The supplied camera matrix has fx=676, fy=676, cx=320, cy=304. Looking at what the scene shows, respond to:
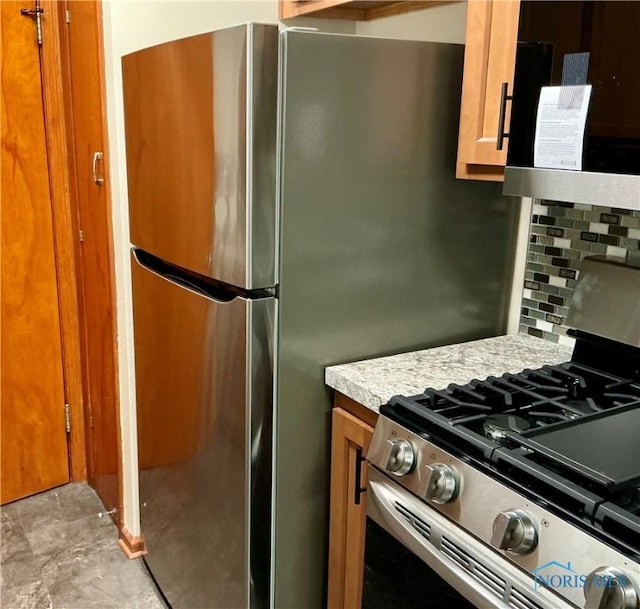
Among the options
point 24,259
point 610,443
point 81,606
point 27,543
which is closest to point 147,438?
point 81,606

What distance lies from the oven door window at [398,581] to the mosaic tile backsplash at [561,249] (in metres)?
0.67

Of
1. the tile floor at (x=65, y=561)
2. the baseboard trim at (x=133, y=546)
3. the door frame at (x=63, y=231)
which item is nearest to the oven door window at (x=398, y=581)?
the tile floor at (x=65, y=561)

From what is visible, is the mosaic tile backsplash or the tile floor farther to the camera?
the tile floor

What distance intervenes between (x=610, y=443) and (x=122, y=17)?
63.4 inches

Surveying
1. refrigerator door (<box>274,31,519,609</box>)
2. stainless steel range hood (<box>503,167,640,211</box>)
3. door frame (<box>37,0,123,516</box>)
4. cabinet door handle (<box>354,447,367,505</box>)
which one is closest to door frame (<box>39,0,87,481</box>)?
door frame (<box>37,0,123,516</box>)

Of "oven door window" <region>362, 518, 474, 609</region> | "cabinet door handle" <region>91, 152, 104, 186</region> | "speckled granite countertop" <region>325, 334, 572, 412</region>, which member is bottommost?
"oven door window" <region>362, 518, 474, 609</region>

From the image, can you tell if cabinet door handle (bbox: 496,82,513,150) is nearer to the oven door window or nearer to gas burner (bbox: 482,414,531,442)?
gas burner (bbox: 482,414,531,442)

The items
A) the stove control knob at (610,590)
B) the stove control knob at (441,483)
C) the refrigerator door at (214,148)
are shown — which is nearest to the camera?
the stove control knob at (610,590)

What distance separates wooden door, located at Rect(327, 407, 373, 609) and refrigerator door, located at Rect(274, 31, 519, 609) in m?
0.06

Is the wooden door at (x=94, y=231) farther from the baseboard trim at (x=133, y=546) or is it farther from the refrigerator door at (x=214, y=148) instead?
the refrigerator door at (x=214, y=148)

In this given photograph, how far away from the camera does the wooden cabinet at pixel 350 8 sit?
6.17 feet

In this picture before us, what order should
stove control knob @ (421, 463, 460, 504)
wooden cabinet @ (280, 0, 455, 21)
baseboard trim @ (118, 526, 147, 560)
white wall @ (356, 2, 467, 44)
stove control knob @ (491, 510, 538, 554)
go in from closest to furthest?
stove control knob @ (491, 510, 538, 554)
stove control knob @ (421, 463, 460, 504)
white wall @ (356, 2, 467, 44)
wooden cabinet @ (280, 0, 455, 21)
baseboard trim @ (118, 526, 147, 560)

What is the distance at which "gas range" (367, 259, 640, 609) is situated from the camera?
92cm

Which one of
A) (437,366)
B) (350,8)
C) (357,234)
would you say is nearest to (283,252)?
(357,234)
